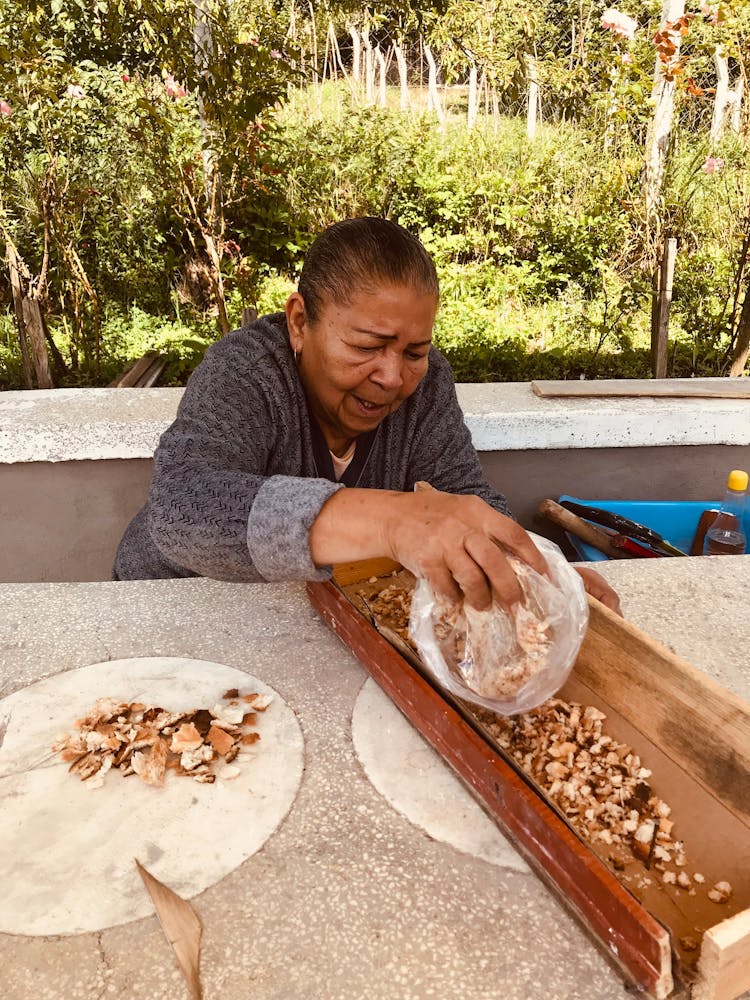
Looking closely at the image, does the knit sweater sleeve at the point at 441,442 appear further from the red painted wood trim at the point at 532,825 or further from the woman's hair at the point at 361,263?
the red painted wood trim at the point at 532,825

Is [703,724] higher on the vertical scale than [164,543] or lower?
lower

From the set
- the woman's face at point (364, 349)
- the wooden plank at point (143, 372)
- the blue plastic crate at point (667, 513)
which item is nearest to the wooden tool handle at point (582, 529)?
the blue plastic crate at point (667, 513)

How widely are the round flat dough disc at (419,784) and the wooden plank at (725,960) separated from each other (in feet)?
0.81

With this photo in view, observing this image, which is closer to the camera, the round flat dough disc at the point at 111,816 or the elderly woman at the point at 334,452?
the round flat dough disc at the point at 111,816

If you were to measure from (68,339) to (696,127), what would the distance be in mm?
5668

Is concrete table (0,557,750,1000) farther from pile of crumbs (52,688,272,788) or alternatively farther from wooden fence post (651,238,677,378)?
wooden fence post (651,238,677,378)

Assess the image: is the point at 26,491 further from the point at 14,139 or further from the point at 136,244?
the point at 136,244

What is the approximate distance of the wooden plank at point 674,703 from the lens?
97cm

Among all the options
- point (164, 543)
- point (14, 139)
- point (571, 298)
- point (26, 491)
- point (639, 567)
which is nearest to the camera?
point (164, 543)

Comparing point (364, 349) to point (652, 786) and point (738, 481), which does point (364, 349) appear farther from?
point (738, 481)

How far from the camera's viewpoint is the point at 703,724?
3.33 feet

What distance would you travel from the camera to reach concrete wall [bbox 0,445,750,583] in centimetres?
247

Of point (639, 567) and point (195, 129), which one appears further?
point (195, 129)

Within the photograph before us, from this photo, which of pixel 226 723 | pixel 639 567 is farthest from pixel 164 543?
pixel 639 567
